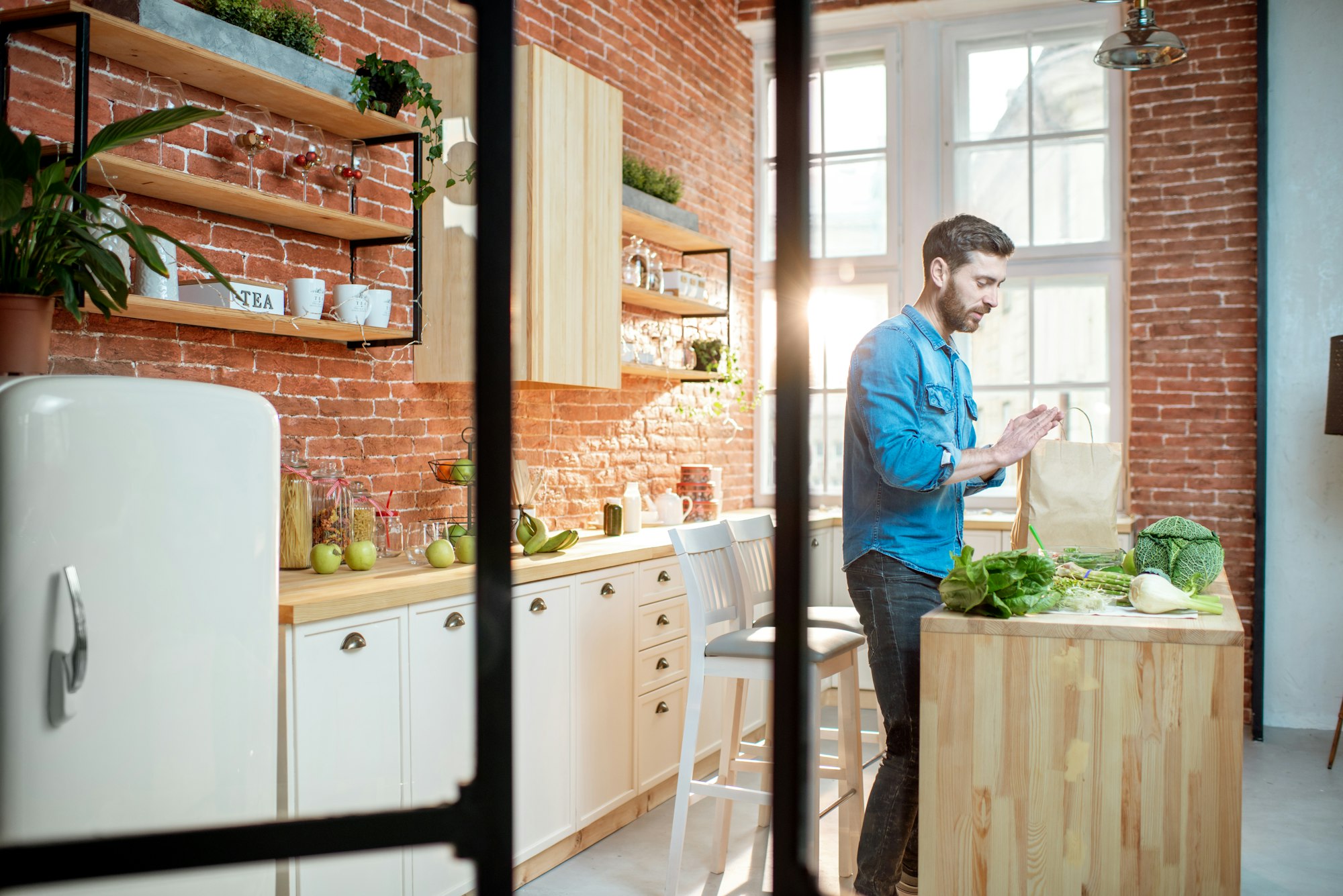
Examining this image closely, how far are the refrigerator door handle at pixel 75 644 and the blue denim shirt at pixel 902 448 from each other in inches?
62.0

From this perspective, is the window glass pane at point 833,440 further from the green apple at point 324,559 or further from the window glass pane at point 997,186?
the green apple at point 324,559

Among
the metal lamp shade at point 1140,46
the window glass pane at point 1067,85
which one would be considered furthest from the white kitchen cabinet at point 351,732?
the window glass pane at point 1067,85

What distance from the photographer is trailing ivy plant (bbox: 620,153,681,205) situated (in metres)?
4.56

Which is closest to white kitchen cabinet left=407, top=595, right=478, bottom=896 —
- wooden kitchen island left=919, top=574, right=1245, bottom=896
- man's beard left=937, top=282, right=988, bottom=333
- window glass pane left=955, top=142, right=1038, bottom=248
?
wooden kitchen island left=919, top=574, right=1245, bottom=896

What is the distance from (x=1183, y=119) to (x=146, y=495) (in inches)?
200

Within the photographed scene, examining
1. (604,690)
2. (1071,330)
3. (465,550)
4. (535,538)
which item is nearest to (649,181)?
(535,538)

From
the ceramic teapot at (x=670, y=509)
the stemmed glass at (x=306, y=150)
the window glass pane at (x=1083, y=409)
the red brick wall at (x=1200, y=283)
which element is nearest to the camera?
the stemmed glass at (x=306, y=150)

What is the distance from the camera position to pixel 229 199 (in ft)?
8.83

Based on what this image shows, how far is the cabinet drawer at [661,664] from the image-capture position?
144 inches

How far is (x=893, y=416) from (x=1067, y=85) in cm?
407

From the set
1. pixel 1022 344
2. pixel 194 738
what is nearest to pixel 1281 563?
pixel 1022 344

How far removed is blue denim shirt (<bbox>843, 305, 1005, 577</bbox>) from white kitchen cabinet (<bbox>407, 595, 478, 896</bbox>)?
3.37ft

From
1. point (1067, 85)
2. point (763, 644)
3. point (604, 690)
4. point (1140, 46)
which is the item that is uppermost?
point (1067, 85)

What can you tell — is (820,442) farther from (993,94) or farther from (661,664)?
(661,664)
